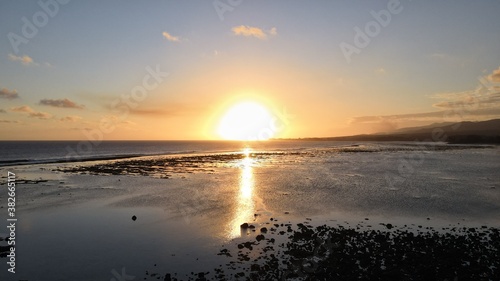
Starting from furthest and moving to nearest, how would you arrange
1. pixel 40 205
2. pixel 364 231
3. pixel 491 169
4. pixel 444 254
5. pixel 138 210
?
1. pixel 491 169
2. pixel 40 205
3. pixel 138 210
4. pixel 364 231
5. pixel 444 254

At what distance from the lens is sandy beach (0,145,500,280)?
15.1 meters

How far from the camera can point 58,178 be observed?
4859 cm

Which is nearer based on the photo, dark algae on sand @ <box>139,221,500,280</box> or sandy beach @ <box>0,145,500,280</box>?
dark algae on sand @ <box>139,221,500,280</box>

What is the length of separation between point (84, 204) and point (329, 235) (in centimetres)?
2409

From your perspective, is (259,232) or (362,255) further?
(259,232)

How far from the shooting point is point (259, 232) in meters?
21.1

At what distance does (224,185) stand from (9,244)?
26544 millimetres

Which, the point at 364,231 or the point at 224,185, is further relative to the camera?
the point at 224,185

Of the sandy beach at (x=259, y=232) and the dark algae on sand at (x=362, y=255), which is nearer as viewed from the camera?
the dark algae on sand at (x=362, y=255)

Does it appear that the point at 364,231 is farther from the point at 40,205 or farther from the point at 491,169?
the point at 491,169

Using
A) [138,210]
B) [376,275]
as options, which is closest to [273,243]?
A: [376,275]

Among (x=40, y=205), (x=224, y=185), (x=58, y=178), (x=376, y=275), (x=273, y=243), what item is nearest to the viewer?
(x=376, y=275)

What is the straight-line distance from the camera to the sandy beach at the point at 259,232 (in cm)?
1512

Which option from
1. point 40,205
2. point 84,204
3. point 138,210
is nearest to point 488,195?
point 138,210
